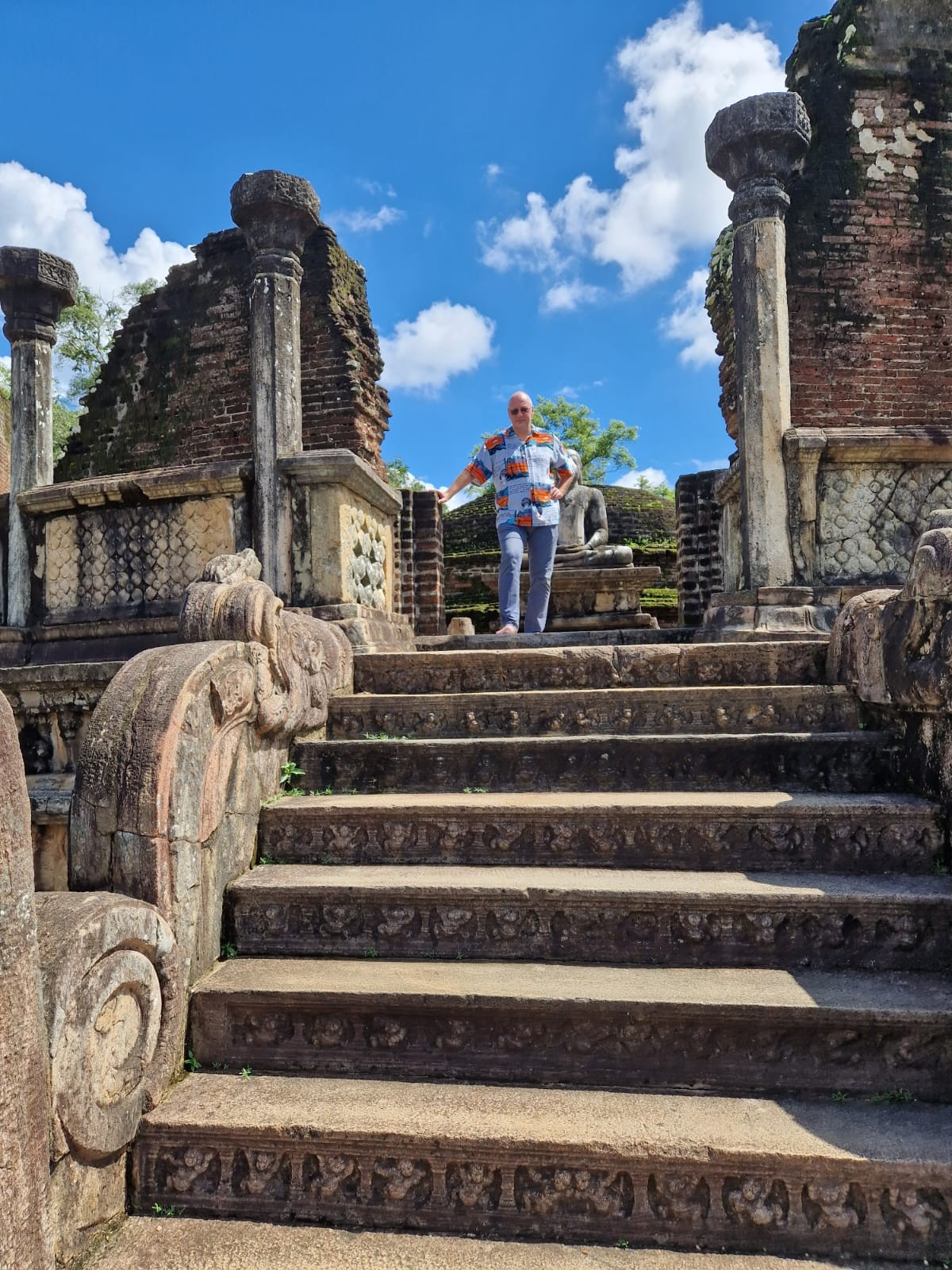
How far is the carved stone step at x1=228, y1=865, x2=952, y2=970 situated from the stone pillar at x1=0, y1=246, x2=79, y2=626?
4.90 meters

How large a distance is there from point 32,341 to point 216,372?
5.19 metres

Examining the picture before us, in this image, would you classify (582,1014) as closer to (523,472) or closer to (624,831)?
(624,831)

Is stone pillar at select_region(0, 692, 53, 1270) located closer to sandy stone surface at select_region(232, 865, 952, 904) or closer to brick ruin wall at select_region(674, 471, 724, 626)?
sandy stone surface at select_region(232, 865, 952, 904)

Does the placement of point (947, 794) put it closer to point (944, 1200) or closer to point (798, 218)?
point (944, 1200)

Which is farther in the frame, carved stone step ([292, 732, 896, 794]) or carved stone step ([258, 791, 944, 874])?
carved stone step ([292, 732, 896, 794])

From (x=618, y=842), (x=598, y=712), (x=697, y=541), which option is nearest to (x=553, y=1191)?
(x=618, y=842)

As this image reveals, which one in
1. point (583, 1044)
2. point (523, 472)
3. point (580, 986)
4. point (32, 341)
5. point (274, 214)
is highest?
point (274, 214)

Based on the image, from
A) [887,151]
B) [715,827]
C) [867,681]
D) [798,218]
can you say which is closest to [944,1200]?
[715,827]

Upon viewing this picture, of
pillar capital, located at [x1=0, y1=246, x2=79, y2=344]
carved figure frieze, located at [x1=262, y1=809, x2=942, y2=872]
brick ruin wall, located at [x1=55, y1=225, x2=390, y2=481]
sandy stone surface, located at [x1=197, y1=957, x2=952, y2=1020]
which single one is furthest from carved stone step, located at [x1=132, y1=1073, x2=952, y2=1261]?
brick ruin wall, located at [x1=55, y1=225, x2=390, y2=481]

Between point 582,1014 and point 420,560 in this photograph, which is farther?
point 420,560

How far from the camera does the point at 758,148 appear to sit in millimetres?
5230

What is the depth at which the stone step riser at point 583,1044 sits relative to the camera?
2.09 metres

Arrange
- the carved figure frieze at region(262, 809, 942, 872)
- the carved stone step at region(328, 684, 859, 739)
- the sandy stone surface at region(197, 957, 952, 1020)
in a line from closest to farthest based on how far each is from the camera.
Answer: the sandy stone surface at region(197, 957, 952, 1020), the carved figure frieze at region(262, 809, 942, 872), the carved stone step at region(328, 684, 859, 739)

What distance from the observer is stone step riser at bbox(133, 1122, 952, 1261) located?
5.91 ft
